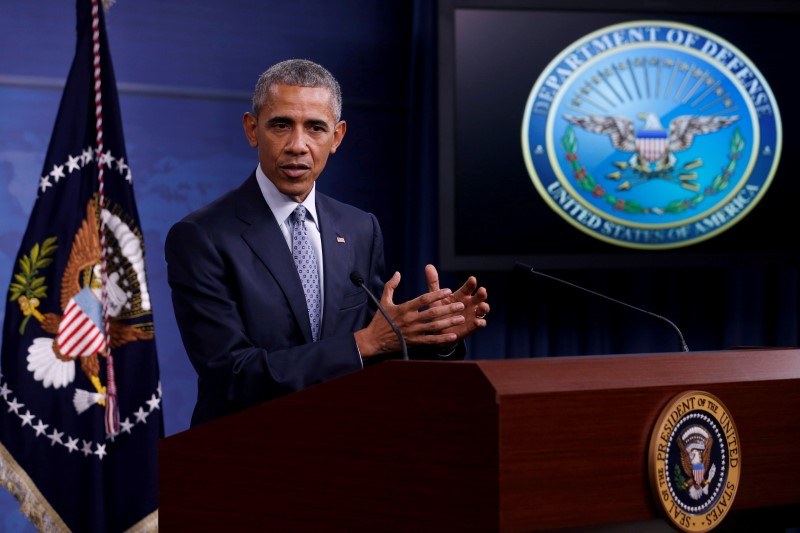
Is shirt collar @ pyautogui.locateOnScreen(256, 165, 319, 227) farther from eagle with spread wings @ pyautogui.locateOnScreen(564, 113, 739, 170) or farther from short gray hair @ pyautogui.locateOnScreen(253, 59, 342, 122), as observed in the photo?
eagle with spread wings @ pyautogui.locateOnScreen(564, 113, 739, 170)

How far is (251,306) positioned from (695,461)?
900 mm

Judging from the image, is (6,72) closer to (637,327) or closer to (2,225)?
(2,225)

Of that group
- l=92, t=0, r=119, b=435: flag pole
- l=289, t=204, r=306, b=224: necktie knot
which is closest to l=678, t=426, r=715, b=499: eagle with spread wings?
l=289, t=204, r=306, b=224: necktie knot

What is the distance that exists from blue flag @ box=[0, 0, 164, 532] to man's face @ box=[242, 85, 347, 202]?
1.24 metres

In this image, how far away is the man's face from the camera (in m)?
2.09

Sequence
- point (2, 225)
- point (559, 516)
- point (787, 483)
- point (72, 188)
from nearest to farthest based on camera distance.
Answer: point (559, 516)
point (787, 483)
point (72, 188)
point (2, 225)

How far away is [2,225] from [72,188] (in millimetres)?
605

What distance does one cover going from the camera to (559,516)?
4.31 ft

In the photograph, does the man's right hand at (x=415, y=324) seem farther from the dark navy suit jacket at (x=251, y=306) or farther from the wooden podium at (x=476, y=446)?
the wooden podium at (x=476, y=446)

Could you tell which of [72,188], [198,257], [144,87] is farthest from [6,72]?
[198,257]

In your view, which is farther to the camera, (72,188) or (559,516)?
(72,188)

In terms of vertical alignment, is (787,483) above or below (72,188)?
below

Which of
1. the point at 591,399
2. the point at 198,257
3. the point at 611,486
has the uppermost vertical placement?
the point at 198,257

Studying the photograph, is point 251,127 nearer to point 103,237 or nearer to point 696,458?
point 103,237
